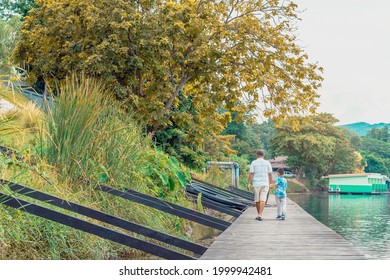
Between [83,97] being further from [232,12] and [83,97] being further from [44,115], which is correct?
[232,12]

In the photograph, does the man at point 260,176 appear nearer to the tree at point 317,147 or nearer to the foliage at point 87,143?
the foliage at point 87,143

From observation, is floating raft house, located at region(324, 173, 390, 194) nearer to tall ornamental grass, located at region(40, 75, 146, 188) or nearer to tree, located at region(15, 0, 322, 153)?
tree, located at region(15, 0, 322, 153)

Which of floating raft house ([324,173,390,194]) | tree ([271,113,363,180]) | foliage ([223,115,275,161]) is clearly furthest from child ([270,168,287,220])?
floating raft house ([324,173,390,194])

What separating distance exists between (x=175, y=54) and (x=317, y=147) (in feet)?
159

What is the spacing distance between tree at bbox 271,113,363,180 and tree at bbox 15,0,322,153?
4391 cm

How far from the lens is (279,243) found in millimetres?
7113

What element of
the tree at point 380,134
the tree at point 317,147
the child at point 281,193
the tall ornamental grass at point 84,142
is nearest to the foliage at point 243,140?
the tree at point 317,147

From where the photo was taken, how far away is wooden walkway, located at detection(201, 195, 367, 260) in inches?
242

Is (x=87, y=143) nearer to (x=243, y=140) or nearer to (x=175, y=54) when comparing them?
(x=175, y=54)

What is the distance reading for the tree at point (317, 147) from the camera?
201 ft

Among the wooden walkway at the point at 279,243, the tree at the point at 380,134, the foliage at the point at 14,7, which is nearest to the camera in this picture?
the wooden walkway at the point at 279,243

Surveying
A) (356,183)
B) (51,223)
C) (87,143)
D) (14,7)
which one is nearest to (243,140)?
(356,183)

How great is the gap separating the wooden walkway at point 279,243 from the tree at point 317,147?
5068 centimetres
